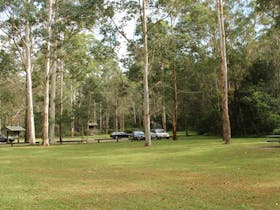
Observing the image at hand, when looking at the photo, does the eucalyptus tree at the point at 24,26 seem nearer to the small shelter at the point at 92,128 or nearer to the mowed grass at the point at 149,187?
the mowed grass at the point at 149,187

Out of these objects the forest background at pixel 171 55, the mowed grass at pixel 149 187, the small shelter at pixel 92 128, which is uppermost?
the forest background at pixel 171 55

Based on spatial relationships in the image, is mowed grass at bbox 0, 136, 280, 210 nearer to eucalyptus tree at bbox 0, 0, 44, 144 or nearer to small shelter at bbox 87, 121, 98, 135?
eucalyptus tree at bbox 0, 0, 44, 144

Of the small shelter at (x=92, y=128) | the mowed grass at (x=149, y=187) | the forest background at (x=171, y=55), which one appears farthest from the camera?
the small shelter at (x=92, y=128)

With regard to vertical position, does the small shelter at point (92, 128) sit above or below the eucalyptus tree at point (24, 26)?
below

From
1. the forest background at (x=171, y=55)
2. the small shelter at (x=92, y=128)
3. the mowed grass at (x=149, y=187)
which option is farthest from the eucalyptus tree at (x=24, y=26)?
the small shelter at (x=92, y=128)

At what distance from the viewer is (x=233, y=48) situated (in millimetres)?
43938

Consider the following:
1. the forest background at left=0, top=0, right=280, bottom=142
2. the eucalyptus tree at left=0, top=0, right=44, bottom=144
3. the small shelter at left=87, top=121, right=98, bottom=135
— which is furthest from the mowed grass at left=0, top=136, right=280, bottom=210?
the small shelter at left=87, top=121, right=98, bottom=135

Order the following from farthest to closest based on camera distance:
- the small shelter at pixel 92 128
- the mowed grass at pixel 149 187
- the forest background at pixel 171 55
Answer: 1. the small shelter at pixel 92 128
2. the forest background at pixel 171 55
3. the mowed grass at pixel 149 187

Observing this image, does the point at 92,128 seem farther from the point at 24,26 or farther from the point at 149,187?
the point at 149,187

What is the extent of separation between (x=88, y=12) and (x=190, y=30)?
1029cm

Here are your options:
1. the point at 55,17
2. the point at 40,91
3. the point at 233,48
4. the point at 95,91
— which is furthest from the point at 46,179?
the point at 95,91

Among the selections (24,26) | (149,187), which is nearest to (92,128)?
(24,26)

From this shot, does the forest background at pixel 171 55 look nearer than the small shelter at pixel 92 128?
Yes

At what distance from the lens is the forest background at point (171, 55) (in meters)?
32.2
